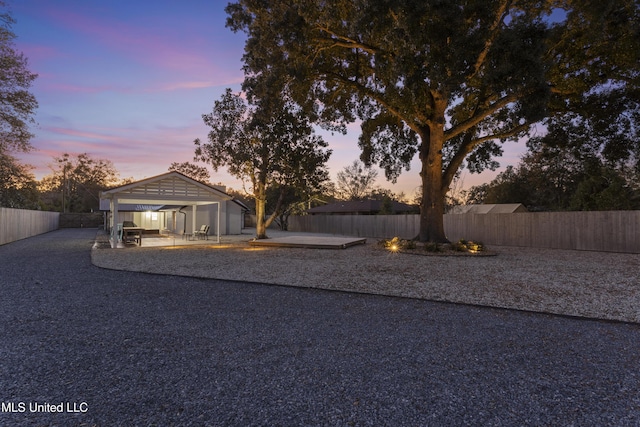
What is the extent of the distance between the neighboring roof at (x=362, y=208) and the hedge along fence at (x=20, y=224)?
2612 cm

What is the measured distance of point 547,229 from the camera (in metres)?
14.5

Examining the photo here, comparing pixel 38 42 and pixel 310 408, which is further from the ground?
pixel 38 42

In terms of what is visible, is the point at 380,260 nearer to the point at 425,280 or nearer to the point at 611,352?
the point at 425,280

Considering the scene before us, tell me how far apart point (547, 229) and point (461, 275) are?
9.65 metres

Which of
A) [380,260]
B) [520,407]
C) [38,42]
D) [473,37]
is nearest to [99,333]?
[520,407]

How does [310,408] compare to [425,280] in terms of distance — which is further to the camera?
[425,280]

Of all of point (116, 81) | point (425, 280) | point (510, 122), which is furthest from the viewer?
point (510, 122)

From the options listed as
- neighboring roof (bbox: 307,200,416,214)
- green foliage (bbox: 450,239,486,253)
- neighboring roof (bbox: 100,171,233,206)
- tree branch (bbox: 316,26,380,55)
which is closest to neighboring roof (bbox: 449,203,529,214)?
neighboring roof (bbox: 307,200,416,214)

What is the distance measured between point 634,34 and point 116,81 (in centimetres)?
1627

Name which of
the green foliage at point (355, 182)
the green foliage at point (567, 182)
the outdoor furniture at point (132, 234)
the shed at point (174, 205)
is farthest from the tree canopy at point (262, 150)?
the green foliage at point (355, 182)

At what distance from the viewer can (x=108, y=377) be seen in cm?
272

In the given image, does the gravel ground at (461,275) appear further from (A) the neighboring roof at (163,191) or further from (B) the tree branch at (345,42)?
(B) the tree branch at (345,42)

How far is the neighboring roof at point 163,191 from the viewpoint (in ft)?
47.1

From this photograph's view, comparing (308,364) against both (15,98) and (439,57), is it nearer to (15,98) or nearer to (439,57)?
(439,57)
